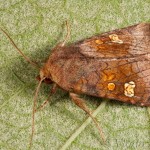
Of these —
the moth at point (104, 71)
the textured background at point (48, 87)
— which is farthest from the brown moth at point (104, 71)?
the textured background at point (48, 87)

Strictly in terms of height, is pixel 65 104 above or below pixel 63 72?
below

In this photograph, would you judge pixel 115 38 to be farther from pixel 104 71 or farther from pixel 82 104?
pixel 82 104

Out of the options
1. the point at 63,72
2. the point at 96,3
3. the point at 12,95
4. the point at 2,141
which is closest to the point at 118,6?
the point at 96,3

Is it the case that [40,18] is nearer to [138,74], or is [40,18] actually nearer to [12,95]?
[12,95]

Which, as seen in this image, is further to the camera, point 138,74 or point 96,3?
point 96,3

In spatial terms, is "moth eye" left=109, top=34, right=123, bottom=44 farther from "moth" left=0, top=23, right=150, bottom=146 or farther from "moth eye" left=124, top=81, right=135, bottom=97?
"moth eye" left=124, top=81, right=135, bottom=97

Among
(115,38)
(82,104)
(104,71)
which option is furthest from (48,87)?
(115,38)
